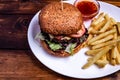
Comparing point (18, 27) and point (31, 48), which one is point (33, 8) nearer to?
point (18, 27)

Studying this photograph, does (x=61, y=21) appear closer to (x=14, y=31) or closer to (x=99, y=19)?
(x=99, y=19)

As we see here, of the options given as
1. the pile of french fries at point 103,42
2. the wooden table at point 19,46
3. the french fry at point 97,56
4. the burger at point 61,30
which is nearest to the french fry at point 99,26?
the pile of french fries at point 103,42

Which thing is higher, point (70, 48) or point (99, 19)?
point (99, 19)

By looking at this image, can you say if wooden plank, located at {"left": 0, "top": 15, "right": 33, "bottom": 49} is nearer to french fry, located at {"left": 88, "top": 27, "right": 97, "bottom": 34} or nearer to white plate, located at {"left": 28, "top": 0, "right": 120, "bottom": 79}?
white plate, located at {"left": 28, "top": 0, "right": 120, "bottom": 79}

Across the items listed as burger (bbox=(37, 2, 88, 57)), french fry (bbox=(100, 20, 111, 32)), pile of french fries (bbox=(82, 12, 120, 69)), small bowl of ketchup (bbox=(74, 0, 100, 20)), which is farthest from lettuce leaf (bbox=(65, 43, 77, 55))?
small bowl of ketchup (bbox=(74, 0, 100, 20))

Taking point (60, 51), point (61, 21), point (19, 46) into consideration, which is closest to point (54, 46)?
point (60, 51)

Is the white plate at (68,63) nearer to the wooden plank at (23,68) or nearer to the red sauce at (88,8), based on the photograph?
the wooden plank at (23,68)
